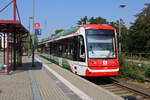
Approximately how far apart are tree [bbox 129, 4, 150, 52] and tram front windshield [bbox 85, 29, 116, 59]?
2215 centimetres

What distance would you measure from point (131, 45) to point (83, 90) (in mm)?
30817

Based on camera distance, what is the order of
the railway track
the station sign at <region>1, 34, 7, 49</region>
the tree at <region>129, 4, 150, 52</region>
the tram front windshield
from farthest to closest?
the tree at <region>129, 4, 150, 52</region> → the station sign at <region>1, 34, 7, 49</region> → the tram front windshield → the railway track

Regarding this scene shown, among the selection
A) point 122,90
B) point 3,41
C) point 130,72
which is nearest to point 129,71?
point 130,72

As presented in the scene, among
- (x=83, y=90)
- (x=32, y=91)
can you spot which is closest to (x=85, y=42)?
(x=83, y=90)

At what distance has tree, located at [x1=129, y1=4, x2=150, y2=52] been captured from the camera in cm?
3286

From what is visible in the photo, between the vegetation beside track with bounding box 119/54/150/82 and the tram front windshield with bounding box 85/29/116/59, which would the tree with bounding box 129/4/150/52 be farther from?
the tram front windshield with bounding box 85/29/116/59

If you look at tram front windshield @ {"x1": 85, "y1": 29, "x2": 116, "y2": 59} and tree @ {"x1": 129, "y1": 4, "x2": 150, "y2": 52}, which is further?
tree @ {"x1": 129, "y1": 4, "x2": 150, "y2": 52}

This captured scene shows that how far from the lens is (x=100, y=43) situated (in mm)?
11273

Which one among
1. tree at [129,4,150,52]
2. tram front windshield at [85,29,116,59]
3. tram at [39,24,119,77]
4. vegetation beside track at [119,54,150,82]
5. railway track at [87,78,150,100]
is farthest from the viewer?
tree at [129,4,150,52]

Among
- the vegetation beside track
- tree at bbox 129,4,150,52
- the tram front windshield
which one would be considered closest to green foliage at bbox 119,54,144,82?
the vegetation beside track

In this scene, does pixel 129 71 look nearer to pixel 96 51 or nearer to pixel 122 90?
pixel 122 90

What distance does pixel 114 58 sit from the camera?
36.8ft

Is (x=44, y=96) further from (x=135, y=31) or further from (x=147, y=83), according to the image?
(x=135, y=31)

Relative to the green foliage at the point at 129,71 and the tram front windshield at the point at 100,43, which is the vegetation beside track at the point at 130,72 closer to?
the green foliage at the point at 129,71
